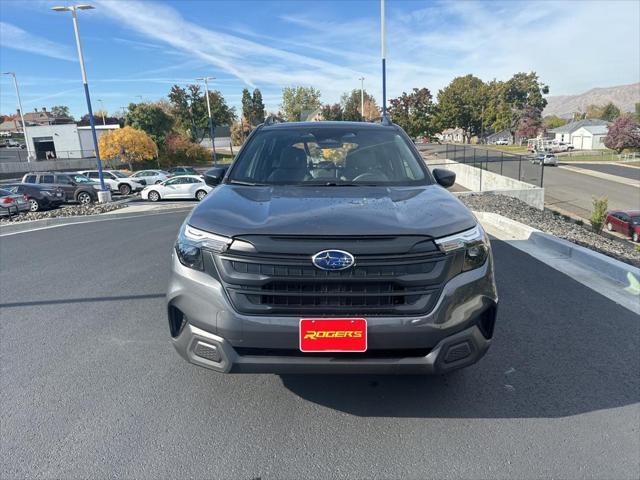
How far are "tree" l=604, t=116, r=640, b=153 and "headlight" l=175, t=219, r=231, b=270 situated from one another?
248ft

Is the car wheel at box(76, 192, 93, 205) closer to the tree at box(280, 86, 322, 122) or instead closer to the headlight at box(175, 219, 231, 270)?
the headlight at box(175, 219, 231, 270)

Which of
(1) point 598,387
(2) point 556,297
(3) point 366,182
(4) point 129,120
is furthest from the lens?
(4) point 129,120

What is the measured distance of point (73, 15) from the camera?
1858cm

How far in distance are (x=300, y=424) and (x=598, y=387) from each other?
6.66 feet

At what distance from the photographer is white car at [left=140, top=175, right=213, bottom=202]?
68.9ft

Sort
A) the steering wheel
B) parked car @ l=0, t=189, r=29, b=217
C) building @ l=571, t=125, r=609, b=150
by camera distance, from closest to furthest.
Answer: the steering wheel < parked car @ l=0, t=189, r=29, b=217 < building @ l=571, t=125, r=609, b=150

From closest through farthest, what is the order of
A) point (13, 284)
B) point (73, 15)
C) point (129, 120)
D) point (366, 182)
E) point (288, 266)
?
point (288, 266)
point (366, 182)
point (13, 284)
point (73, 15)
point (129, 120)

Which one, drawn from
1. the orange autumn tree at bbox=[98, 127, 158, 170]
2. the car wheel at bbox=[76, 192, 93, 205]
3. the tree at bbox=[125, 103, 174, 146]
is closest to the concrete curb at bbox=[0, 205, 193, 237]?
the car wheel at bbox=[76, 192, 93, 205]

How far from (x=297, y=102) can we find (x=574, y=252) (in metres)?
83.8

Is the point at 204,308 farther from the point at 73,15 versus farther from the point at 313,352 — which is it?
the point at 73,15

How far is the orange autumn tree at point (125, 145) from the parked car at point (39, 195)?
25.7 m

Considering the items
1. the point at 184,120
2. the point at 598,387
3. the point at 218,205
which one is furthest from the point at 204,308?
the point at 184,120

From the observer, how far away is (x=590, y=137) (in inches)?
3442

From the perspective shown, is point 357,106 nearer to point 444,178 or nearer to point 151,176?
point 151,176
